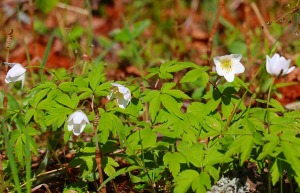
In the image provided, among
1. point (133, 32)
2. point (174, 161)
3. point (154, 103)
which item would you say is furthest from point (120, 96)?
point (133, 32)

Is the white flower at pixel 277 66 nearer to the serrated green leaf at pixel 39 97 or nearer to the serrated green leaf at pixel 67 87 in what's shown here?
the serrated green leaf at pixel 67 87

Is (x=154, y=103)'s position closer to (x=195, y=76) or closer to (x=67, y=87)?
(x=195, y=76)

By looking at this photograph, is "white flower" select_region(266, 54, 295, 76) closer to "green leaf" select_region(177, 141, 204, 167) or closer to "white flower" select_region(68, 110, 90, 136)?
"green leaf" select_region(177, 141, 204, 167)

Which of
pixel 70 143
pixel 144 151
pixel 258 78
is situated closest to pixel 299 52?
pixel 258 78

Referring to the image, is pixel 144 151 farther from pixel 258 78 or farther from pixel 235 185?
pixel 258 78

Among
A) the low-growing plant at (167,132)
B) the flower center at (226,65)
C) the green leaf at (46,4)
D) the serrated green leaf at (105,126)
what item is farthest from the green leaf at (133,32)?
the serrated green leaf at (105,126)

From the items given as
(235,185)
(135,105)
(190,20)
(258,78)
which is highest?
(190,20)
